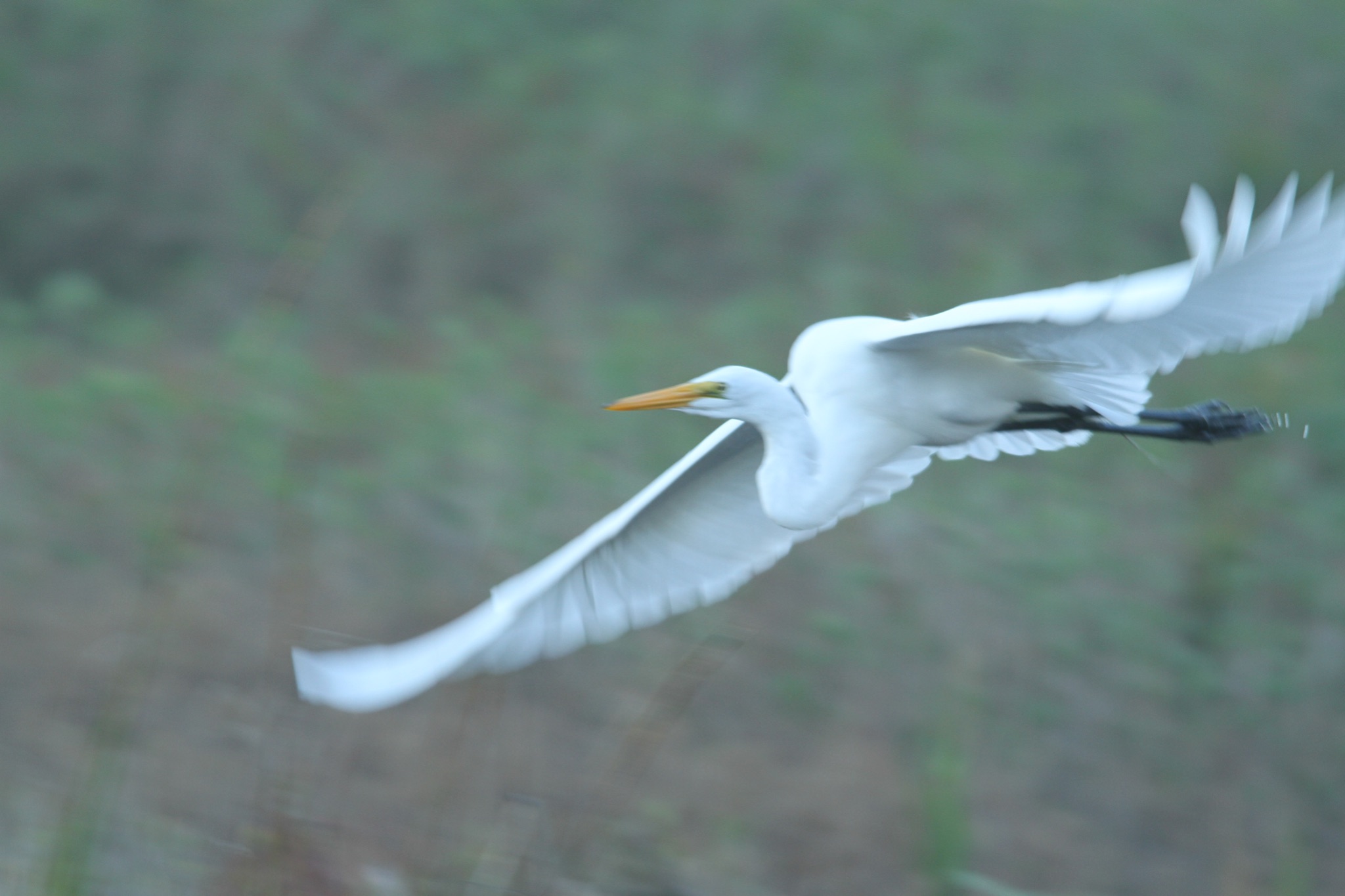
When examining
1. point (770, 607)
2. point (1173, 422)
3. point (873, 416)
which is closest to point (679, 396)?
point (873, 416)

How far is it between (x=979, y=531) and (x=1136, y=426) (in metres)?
2.09

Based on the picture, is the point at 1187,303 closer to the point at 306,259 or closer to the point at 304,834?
the point at 306,259

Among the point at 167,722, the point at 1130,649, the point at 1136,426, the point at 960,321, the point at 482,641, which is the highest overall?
the point at 960,321

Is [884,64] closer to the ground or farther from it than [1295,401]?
Result: farther from it

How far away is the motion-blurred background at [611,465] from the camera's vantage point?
4266 mm

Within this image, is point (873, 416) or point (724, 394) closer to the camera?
point (724, 394)

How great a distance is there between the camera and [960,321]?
2.67 metres

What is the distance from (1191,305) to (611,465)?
3234 millimetres

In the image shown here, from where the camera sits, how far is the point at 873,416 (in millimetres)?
3277

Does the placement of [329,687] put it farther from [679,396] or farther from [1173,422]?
[1173,422]

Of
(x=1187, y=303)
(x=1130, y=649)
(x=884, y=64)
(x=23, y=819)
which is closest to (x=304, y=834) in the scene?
(x=23, y=819)

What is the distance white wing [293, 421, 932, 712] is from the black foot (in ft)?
0.93

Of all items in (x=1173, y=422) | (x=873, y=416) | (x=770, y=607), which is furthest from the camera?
(x=770, y=607)

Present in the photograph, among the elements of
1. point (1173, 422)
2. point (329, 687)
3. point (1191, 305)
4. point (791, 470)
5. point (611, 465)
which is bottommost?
point (611, 465)
